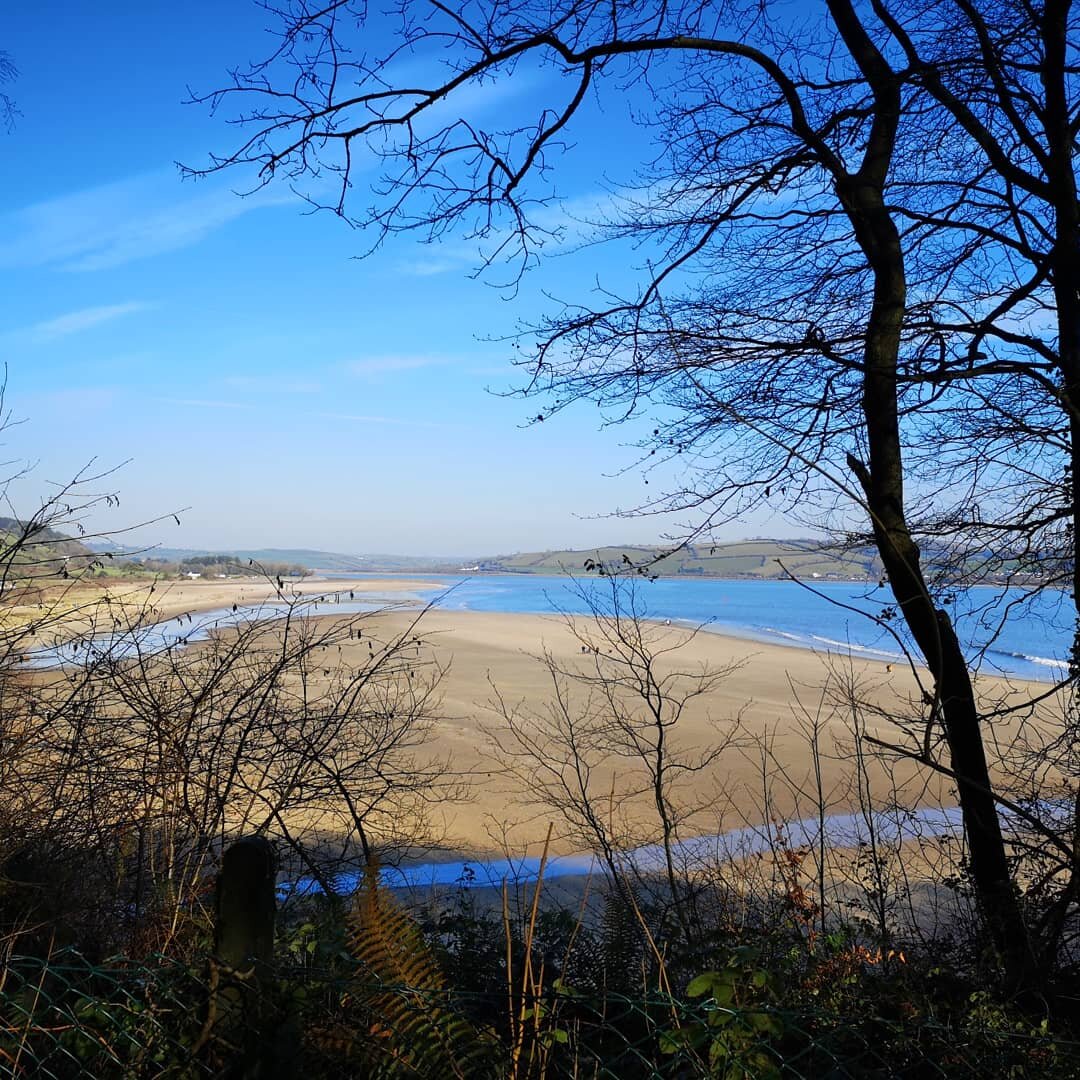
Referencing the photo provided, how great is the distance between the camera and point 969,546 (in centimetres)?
552

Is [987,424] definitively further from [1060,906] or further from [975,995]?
[975,995]

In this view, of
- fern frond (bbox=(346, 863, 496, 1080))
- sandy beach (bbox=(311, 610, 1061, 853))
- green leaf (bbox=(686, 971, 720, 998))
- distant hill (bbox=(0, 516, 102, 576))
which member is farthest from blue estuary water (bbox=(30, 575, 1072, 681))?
fern frond (bbox=(346, 863, 496, 1080))

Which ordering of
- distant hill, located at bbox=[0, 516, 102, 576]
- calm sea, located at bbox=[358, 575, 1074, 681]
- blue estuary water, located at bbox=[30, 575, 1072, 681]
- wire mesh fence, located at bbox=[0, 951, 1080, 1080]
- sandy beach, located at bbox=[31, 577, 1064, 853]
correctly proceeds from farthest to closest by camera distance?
calm sea, located at bbox=[358, 575, 1074, 681] → blue estuary water, located at bbox=[30, 575, 1072, 681] → sandy beach, located at bbox=[31, 577, 1064, 853] → distant hill, located at bbox=[0, 516, 102, 576] → wire mesh fence, located at bbox=[0, 951, 1080, 1080]

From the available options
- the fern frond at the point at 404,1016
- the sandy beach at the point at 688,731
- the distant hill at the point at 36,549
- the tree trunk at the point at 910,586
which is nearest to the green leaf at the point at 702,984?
the fern frond at the point at 404,1016

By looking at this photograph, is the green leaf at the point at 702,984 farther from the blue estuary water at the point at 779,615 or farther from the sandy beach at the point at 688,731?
the blue estuary water at the point at 779,615

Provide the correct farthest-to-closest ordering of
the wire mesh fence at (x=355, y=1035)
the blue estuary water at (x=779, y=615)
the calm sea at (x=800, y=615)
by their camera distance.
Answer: the calm sea at (x=800, y=615)
the blue estuary water at (x=779, y=615)
the wire mesh fence at (x=355, y=1035)

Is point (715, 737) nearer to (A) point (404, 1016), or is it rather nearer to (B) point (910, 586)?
(B) point (910, 586)

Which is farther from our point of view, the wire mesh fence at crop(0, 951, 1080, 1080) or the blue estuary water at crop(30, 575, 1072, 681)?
the blue estuary water at crop(30, 575, 1072, 681)

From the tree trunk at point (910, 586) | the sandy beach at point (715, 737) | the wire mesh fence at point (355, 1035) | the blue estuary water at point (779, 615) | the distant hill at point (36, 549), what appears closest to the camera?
the wire mesh fence at point (355, 1035)

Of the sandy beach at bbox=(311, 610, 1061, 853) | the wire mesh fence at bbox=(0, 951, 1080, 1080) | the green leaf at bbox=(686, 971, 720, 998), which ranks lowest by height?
the sandy beach at bbox=(311, 610, 1061, 853)

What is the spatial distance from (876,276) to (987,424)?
1.06 m

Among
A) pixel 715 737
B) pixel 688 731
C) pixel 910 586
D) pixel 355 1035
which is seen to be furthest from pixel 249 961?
pixel 688 731

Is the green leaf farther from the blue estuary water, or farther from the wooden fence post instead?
the blue estuary water

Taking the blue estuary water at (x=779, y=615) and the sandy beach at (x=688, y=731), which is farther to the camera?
the blue estuary water at (x=779, y=615)
